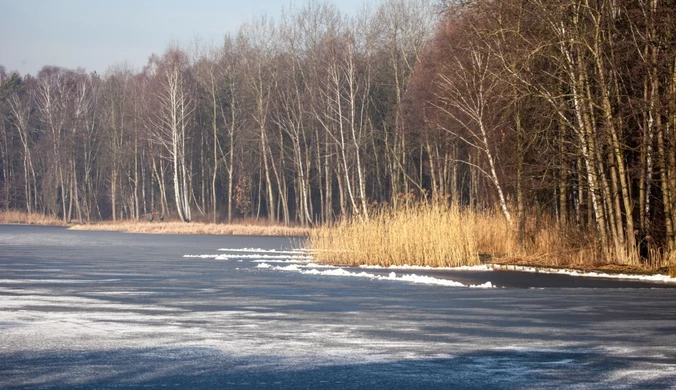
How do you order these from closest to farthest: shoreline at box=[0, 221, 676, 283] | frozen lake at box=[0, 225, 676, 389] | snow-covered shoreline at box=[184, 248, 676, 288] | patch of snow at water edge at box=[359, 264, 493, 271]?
frozen lake at box=[0, 225, 676, 389] → snow-covered shoreline at box=[184, 248, 676, 288] → shoreline at box=[0, 221, 676, 283] → patch of snow at water edge at box=[359, 264, 493, 271]

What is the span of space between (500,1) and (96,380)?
20177mm

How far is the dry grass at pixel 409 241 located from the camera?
2405 cm

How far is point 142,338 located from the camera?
10711 mm

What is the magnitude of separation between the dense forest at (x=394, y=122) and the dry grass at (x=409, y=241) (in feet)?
4.49

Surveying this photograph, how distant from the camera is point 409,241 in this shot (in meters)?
24.6

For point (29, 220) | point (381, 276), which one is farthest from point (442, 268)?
point (29, 220)

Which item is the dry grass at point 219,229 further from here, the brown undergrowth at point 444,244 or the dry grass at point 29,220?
the brown undergrowth at point 444,244

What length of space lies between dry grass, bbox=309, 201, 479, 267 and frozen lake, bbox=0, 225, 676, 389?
143 inches

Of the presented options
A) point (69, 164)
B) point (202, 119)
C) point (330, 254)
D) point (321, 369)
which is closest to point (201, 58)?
point (202, 119)

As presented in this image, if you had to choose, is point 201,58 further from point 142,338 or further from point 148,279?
point 142,338

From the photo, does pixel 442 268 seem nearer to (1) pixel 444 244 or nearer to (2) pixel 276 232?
(1) pixel 444 244

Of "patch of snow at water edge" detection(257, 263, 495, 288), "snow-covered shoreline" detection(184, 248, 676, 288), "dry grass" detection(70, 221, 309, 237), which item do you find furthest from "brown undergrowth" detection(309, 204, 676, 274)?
"dry grass" detection(70, 221, 309, 237)

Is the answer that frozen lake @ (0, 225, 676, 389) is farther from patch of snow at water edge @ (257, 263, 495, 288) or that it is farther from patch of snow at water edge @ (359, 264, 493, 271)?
patch of snow at water edge @ (359, 264, 493, 271)

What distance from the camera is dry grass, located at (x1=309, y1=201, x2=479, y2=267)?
24047mm
